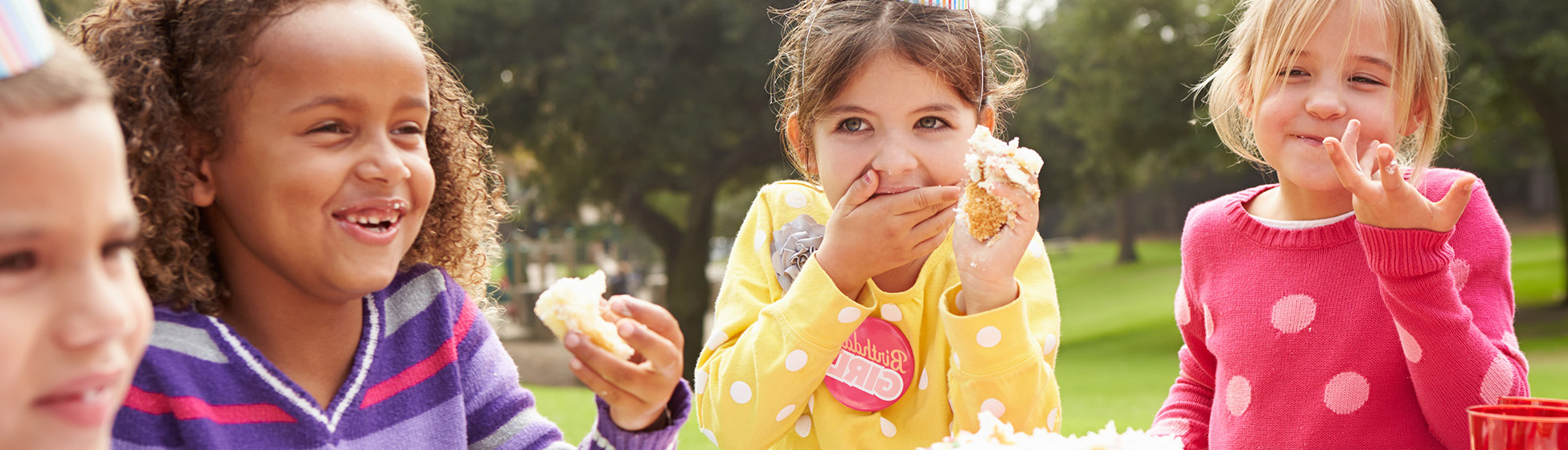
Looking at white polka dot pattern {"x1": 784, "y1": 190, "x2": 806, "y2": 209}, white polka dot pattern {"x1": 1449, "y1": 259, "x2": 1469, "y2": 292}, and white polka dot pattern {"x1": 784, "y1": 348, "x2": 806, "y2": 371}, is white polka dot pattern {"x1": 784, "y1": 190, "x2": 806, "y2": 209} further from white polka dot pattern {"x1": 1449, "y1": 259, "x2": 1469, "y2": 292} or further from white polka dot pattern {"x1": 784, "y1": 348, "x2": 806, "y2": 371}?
white polka dot pattern {"x1": 1449, "y1": 259, "x2": 1469, "y2": 292}

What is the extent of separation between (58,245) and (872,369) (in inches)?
67.5

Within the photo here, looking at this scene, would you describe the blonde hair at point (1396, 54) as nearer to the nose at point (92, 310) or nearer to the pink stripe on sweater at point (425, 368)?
the pink stripe on sweater at point (425, 368)

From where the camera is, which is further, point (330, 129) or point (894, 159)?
point (894, 159)

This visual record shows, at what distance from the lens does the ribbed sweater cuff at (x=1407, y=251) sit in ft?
5.97

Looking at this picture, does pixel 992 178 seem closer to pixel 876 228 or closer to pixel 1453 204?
pixel 876 228

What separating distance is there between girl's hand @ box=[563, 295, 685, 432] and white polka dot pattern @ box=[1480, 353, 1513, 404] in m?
1.45

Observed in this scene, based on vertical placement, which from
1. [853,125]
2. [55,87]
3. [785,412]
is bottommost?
[785,412]

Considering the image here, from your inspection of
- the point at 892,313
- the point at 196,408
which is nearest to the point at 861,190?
the point at 892,313

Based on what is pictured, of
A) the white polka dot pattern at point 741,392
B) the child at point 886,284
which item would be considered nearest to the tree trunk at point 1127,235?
the child at point 886,284

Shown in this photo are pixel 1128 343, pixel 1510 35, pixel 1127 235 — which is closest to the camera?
pixel 1510 35

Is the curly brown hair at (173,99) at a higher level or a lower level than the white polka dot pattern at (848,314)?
higher

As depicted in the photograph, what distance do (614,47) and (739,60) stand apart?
1.77 meters

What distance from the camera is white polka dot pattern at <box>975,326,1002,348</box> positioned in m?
2.10

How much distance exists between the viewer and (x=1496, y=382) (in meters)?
1.96
